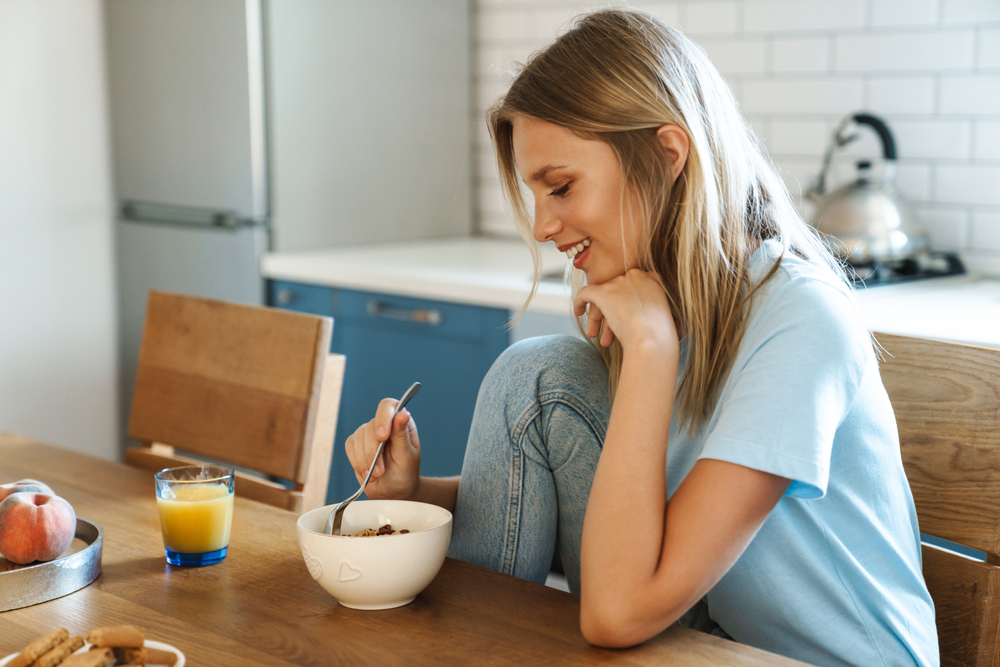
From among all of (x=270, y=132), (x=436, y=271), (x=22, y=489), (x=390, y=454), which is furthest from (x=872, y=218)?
(x=22, y=489)

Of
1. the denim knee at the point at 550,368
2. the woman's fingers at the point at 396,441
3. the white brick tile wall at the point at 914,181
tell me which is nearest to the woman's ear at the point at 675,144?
the denim knee at the point at 550,368

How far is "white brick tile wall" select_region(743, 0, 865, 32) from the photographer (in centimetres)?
225

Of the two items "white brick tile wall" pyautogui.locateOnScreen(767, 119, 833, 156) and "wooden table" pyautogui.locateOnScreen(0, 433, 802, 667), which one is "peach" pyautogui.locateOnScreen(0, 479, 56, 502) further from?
"white brick tile wall" pyautogui.locateOnScreen(767, 119, 833, 156)

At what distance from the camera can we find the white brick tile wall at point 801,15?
7.38 feet

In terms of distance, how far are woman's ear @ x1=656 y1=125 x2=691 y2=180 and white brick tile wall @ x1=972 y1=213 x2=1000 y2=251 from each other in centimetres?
146

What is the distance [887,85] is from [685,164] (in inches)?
58.2

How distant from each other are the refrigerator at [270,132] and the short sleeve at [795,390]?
1.91 metres

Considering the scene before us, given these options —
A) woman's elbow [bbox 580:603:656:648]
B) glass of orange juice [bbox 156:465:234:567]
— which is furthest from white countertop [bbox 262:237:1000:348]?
woman's elbow [bbox 580:603:656:648]

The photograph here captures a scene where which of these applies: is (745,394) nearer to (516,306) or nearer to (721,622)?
(721,622)

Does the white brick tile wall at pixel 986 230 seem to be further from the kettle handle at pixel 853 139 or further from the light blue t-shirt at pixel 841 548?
the light blue t-shirt at pixel 841 548

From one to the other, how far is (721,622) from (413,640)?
0.41 metres

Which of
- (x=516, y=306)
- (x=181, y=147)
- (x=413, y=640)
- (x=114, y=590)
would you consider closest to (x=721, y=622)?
(x=413, y=640)

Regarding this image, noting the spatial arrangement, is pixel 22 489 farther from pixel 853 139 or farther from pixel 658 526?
pixel 853 139

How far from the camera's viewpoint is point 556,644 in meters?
0.76
